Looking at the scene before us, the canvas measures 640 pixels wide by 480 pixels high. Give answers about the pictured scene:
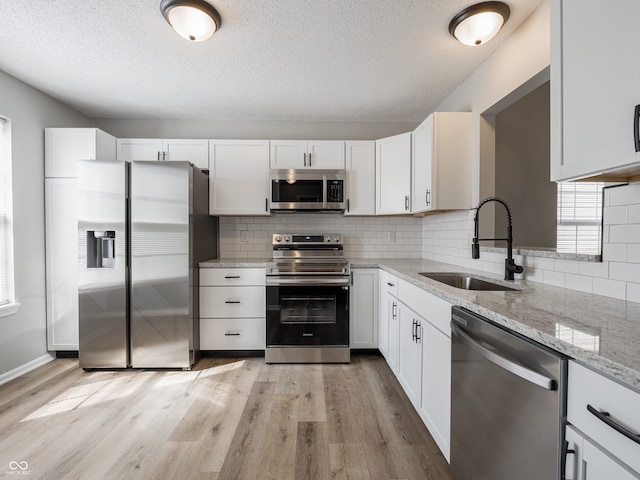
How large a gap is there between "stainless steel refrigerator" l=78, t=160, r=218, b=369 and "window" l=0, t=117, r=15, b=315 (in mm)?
499

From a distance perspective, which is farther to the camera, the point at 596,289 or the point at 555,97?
the point at 596,289

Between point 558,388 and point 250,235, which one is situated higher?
point 250,235

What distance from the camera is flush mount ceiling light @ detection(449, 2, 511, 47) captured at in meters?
1.69

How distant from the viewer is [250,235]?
3.47 meters

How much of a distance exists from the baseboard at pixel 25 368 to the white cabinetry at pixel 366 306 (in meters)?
2.83

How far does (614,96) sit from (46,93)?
3979 mm

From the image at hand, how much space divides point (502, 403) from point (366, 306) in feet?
6.30

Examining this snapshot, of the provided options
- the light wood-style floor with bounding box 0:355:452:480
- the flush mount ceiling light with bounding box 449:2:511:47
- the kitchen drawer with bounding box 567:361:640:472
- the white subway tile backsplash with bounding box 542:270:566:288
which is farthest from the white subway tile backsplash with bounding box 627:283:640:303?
the flush mount ceiling light with bounding box 449:2:511:47

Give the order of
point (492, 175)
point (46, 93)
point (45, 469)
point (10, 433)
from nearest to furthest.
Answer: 1. point (45, 469)
2. point (10, 433)
3. point (492, 175)
4. point (46, 93)

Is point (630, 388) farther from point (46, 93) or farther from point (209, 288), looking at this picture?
point (46, 93)

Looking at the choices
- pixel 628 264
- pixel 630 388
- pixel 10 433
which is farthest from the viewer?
pixel 10 433

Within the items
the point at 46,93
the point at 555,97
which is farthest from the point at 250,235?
the point at 555,97

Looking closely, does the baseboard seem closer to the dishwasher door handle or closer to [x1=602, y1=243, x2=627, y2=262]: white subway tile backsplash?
the dishwasher door handle

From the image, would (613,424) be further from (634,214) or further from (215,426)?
(215,426)
